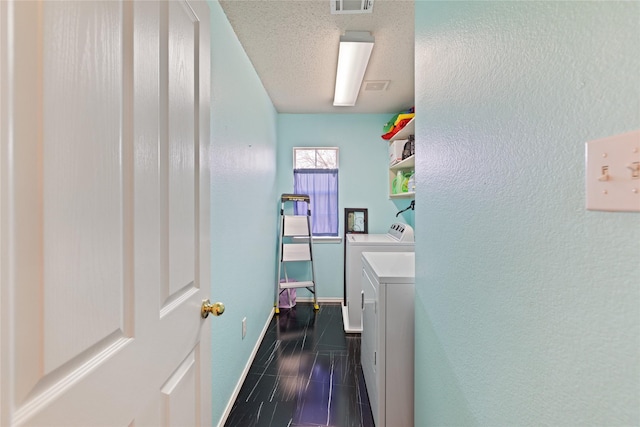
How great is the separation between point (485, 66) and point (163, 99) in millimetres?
821

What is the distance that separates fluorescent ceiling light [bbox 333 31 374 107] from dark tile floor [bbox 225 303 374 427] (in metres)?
2.40

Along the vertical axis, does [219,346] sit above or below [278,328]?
above

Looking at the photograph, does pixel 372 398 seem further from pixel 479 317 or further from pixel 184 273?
pixel 184 273

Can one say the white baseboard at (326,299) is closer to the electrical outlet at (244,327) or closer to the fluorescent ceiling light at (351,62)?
the electrical outlet at (244,327)

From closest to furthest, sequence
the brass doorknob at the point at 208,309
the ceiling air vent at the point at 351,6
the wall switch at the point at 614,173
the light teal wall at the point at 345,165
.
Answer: the wall switch at the point at 614,173 < the brass doorknob at the point at 208,309 < the ceiling air vent at the point at 351,6 < the light teal wall at the point at 345,165

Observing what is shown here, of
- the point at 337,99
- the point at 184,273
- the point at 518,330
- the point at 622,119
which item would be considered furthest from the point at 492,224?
the point at 337,99

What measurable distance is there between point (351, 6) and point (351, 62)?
0.57 meters

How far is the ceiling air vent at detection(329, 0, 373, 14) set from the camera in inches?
65.8

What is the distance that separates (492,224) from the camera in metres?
0.71

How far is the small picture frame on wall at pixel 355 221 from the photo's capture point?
373cm

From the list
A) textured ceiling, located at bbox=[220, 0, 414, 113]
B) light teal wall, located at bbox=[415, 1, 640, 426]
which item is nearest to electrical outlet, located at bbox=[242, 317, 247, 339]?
light teal wall, located at bbox=[415, 1, 640, 426]

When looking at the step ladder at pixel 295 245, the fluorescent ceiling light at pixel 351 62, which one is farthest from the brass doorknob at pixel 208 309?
the step ladder at pixel 295 245

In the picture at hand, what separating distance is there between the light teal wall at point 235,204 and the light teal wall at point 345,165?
841mm

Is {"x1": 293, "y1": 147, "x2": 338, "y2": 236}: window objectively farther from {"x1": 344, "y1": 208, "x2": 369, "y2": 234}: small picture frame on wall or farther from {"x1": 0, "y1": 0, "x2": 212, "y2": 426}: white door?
{"x1": 0, "y1": 0, "x2": 212, "y2": 426}: white door
